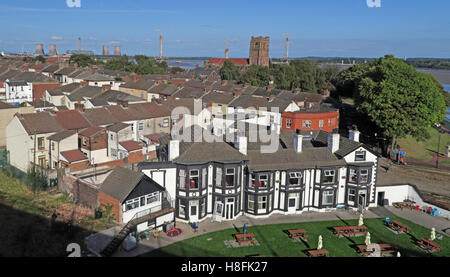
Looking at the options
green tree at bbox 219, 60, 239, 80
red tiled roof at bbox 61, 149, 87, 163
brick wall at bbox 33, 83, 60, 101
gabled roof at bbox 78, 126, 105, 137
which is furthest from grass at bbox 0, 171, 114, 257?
green tree at bbox 219, 60, 239, 80

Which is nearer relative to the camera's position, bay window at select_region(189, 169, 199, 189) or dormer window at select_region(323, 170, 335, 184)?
bay window at select_region(189, 169, 199, 189)

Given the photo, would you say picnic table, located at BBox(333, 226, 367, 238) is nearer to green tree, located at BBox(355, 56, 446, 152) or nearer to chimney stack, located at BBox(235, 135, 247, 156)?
→ chimney stack, located at BBox(235, 135, 247, 156)

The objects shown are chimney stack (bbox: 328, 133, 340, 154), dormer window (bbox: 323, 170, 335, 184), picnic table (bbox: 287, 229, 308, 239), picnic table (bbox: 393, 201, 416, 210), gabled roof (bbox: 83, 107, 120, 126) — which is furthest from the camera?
A: gabled roof (bbox: 83, 107, 120, 126)

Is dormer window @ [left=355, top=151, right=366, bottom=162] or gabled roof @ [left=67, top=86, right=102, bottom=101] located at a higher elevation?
gabled roof @ [left=67, top=86, right=102, bottom=101]

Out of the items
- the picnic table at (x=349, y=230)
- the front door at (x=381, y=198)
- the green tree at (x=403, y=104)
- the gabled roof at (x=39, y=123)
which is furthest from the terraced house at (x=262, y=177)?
the gabled roof at (x=39, y=123)

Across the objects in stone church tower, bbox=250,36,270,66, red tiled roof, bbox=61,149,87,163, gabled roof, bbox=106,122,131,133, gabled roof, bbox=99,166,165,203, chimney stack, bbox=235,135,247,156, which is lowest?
red tiled roof, bbox=61,149,87,163

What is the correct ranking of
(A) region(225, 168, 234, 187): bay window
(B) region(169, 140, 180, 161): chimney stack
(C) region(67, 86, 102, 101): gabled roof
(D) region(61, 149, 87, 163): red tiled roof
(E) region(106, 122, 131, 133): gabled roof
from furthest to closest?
1. (C) region(67, 86, 102, 101): gabled roof
2. (E) region(106, 122, 131, 133): gabled roof
3. (D) region(61, 149, 87, 163): red tiled roof
4. (A) region(225, 168, 234, 187): bay window
5. (B) region(169, 140, 180, 161): chimney stack
